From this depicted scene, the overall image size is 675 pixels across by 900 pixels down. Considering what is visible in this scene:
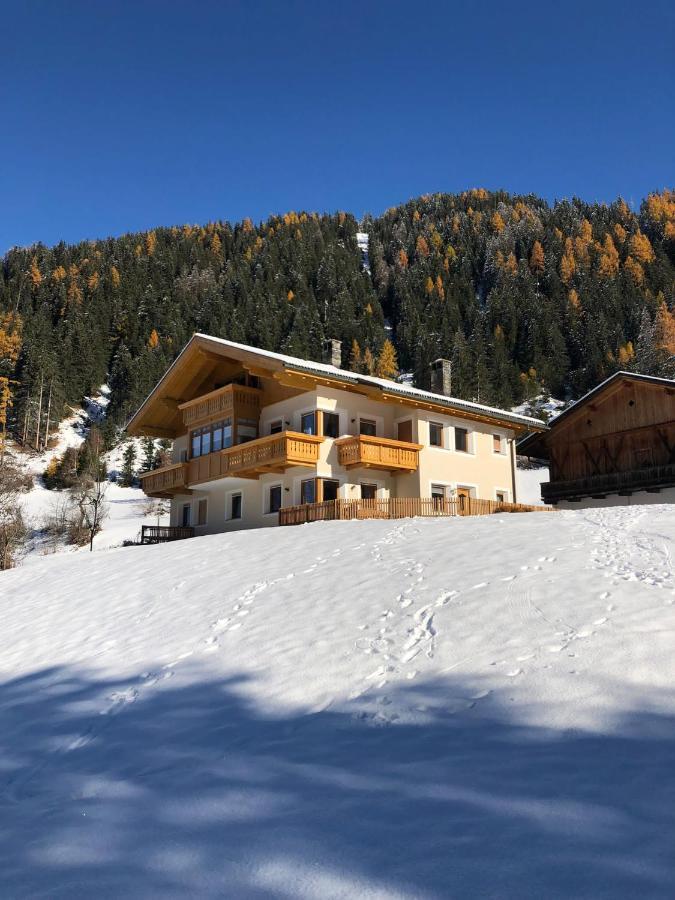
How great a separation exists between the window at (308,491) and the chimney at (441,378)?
12776 millimetres

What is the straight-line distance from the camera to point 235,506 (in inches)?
1371

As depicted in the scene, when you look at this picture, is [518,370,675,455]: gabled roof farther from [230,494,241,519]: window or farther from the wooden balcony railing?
[230,494,241,519]: window

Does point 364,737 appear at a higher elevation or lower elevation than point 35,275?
lower

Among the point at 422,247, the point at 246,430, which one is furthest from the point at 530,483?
the point at 422,247

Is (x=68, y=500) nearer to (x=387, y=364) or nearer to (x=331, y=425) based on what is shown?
(x=331, y=425)

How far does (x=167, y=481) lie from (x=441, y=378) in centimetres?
1623

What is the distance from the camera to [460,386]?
3935 inches

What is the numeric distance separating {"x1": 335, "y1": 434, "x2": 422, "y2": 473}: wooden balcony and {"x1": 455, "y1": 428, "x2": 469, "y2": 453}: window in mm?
3424

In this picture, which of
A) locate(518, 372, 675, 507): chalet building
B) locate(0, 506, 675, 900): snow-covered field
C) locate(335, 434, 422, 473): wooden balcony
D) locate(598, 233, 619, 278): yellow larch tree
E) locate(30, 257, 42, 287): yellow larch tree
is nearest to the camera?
locate(0, 506, 675, 900): snow-covered field

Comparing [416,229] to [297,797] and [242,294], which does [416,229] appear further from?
[297,797]

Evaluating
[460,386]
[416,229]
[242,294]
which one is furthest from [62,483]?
[416,229]

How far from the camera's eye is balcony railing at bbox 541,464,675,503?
108ft

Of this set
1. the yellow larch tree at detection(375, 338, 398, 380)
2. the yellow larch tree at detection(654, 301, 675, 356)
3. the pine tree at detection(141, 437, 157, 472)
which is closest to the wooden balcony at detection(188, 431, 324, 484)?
the pine tree at detection(141, 437, 157, 472)

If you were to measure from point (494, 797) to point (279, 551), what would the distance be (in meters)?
14.1
